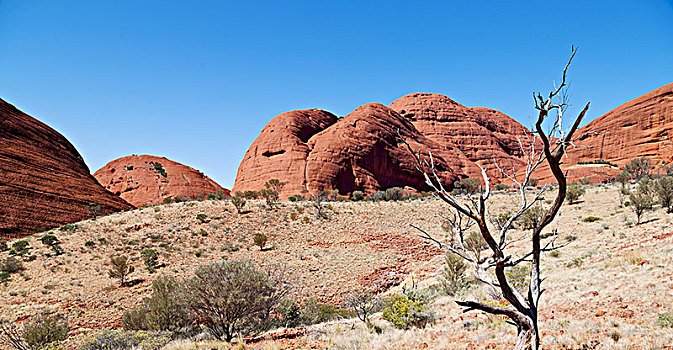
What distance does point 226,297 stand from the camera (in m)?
9.30

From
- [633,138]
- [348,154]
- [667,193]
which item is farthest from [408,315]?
[633,138]

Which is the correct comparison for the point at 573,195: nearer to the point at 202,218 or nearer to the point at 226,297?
the point at 226,297

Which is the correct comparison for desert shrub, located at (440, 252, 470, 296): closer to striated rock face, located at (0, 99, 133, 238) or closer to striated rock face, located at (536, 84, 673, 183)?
striated rock face, located at (0, 99, 133, 238)

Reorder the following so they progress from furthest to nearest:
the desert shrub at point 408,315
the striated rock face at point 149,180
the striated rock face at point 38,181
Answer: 1. the striated rock face at point 149,180
2. the striated rock face at point 38,181
3. the desert shrub at point 408,315

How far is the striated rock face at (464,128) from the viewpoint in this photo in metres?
77.9

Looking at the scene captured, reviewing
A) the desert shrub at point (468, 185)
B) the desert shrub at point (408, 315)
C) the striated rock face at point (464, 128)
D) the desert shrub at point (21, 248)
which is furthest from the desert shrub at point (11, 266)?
the striated rock face at point (464, 128)

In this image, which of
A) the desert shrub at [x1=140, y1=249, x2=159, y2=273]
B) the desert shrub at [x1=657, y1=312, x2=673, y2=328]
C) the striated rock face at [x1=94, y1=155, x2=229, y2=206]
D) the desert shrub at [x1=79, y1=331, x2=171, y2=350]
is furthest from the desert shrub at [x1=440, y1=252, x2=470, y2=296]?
the striated rock face at [x1=94, y1=155, x2=229, y2=206]

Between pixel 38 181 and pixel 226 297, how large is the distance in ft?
120

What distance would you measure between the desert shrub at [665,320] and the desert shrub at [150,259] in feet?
71.5

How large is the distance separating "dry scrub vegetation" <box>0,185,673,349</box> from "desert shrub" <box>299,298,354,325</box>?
5.18 feet

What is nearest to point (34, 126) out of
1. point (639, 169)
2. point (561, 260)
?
point (561, 260)

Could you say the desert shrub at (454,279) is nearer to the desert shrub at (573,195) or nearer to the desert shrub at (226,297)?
the desert shrub at (226,297)

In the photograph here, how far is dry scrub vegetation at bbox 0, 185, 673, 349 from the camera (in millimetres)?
7238

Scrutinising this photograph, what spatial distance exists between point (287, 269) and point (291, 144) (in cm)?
3790
